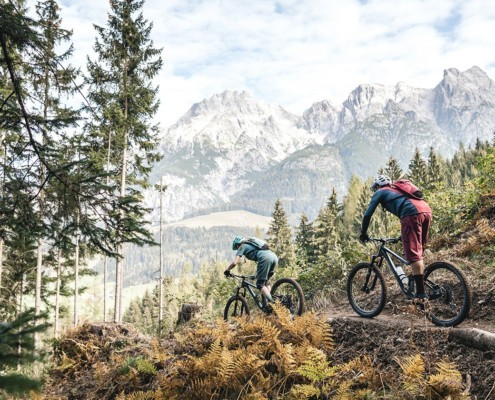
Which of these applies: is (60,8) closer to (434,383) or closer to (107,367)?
(107,367)

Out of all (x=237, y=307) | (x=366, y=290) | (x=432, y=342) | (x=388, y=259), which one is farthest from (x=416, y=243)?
(x=237, y=307)

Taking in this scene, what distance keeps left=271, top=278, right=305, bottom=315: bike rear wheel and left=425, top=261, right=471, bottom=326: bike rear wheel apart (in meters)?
2.56

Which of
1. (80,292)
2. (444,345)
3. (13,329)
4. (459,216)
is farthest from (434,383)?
(80,292)

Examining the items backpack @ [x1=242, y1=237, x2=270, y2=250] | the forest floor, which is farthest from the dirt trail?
backpack @ [x1=242, y1=237, x2=270, y2=250]

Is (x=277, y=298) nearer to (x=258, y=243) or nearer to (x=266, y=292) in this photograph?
(x=266, y=292)

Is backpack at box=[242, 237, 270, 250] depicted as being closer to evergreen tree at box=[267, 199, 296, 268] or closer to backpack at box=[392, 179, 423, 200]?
backpack at box=[392, 179, 423, 200]

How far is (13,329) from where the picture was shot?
2.23m

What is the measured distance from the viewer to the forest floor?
3938 mm

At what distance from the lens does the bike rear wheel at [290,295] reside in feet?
25.7

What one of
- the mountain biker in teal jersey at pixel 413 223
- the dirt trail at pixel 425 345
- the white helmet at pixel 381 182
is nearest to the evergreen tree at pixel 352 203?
the white helmet at pixel 381 182

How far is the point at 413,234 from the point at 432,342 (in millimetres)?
2250

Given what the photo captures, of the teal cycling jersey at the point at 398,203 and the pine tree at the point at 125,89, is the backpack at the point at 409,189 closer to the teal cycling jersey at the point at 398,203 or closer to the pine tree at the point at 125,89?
the teal cycling jersey at the point at 398,203

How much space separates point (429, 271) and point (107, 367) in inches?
234

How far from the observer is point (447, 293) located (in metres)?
5.79
